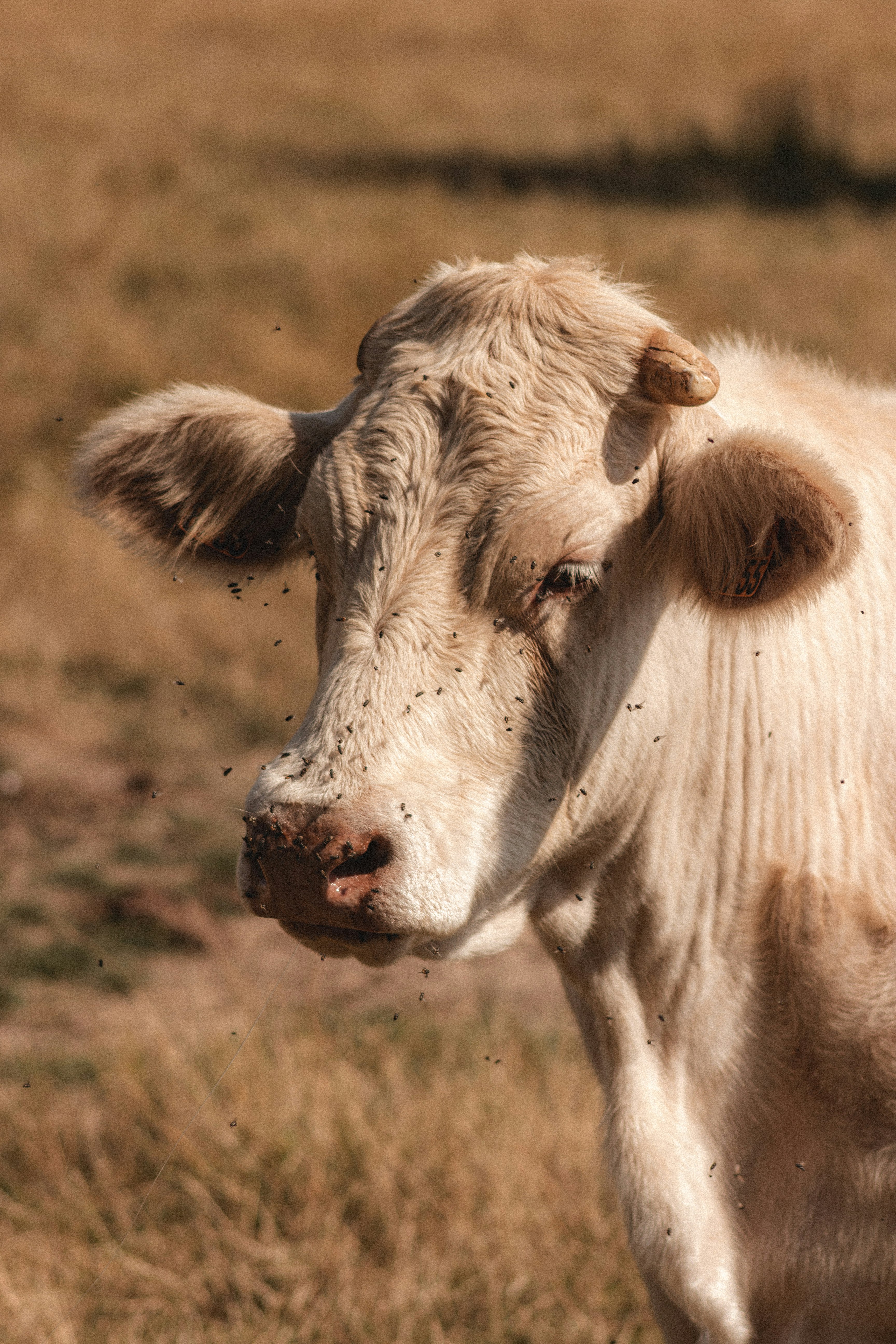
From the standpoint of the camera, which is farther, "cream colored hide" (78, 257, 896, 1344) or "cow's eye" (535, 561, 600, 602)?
"cow's eye" (535, 561, 600, 602)

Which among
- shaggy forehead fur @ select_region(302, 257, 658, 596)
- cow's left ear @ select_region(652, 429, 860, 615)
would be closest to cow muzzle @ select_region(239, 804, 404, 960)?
shaggy forehead fur @ select_region(302, 257, 658, 596)

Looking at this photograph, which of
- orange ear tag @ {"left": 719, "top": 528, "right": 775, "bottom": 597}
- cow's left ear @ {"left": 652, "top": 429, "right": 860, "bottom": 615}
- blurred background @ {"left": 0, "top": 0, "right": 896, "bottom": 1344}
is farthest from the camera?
blurred background @ {"left": 0, "top": 0, "right": 896, "bottom": 1344}

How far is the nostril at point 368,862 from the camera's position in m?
2.22

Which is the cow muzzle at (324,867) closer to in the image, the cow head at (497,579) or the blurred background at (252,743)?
the cow head at (497,579)

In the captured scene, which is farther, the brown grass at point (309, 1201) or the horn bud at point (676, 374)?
the brown grass at point (309, 1201)

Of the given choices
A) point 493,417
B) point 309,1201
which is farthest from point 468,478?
point 309,1201

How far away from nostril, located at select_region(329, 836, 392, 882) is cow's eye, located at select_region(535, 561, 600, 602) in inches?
20.4

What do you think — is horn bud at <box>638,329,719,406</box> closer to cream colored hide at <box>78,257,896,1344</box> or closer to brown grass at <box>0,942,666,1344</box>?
cream colored hide at <box>78,257,896,1344</box>

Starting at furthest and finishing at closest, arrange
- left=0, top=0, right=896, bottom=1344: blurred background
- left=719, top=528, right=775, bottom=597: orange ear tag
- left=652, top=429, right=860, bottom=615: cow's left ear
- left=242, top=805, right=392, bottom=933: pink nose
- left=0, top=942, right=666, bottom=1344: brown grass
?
left=0, top=0, right=896, bottom=1344: blurred background → left=0, top=942, right=666, bottom=1344: brown grass → left=719, top=528, right=775, bottom=597: orange ear tag → left=652, top=429, right=860, bottom=615: cow's left ear → left=242, top=805, right=392, bottom=933: pink nose

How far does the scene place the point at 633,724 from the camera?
2.64m

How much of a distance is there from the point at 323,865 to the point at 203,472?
1156mm

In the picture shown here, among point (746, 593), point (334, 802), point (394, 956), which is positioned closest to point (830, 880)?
point (746, 593)

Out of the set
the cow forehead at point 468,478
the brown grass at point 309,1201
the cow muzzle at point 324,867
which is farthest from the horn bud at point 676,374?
the brown grass at point 309,1201

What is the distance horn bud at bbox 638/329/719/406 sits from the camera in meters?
2.46
